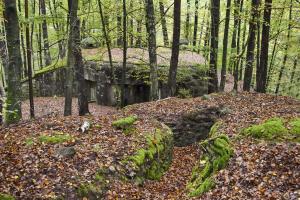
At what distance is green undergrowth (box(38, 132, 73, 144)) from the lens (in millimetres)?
9548

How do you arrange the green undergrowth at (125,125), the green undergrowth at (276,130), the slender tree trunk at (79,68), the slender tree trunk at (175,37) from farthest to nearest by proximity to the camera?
the slender tree trunk at (175,37), the slender tree trunk at (79,68), the green undergrowth at (125,125), the green undergrowth at (276,130)

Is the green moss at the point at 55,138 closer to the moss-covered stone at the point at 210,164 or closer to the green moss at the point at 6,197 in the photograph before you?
the green moss at the point at 6,197

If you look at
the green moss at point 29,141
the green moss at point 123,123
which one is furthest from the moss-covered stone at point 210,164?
the green moss at point 29,141

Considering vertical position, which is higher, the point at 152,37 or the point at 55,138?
the point at 152,37

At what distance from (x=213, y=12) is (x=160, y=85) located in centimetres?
653

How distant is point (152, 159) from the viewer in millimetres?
10500

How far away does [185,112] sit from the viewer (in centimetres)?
1485

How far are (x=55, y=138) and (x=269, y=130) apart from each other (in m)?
6.29

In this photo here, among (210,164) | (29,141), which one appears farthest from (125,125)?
(210,164)

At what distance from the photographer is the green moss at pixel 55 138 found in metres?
9.55

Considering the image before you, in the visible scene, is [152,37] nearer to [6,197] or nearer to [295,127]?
[295,127]

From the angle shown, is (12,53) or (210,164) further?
(12,53)

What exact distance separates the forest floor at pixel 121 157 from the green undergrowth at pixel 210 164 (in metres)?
0.23

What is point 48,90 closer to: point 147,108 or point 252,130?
point 147,108
